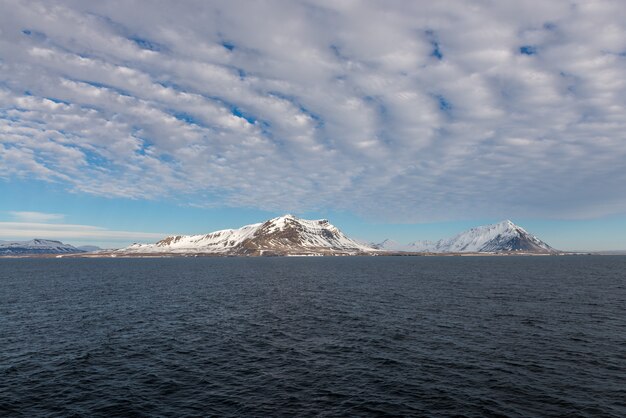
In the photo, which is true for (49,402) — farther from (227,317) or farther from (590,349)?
(590,349)

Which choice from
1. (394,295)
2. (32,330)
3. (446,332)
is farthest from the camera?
(394,295)

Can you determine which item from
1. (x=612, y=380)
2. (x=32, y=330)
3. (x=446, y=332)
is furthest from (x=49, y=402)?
(x=612, y=380)

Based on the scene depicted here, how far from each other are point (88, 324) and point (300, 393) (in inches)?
2156

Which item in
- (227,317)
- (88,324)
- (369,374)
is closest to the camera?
(369,374)

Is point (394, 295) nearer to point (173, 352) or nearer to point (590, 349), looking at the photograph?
point (590, 349)

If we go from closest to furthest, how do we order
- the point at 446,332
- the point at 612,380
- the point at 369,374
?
the point at 612,380 → the point at 369,374 → the point at 446,332

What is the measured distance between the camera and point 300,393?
3984cm

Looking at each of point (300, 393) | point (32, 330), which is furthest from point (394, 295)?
point (32, 330)

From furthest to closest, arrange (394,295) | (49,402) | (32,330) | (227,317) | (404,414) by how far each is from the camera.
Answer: (394,295), (227,317), (32,330), (49,402), (404,414)

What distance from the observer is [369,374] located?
1785 inches

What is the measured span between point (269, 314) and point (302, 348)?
28046 mm

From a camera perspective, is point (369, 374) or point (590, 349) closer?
point (369, 374)

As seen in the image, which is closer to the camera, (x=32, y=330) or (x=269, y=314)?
(x=32, y=330)

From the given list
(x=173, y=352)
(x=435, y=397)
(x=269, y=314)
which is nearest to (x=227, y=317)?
(x=269, y=314)
